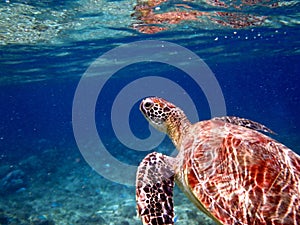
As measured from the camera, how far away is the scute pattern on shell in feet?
8.21

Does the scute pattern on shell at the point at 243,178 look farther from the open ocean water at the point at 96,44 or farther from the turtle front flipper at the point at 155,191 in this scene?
the open ocean water at the point at 96,44

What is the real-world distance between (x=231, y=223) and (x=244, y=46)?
22.7 m

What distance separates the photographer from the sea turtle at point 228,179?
A: 100.0 inches

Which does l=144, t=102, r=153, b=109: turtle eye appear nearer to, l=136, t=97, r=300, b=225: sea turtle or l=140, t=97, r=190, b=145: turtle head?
l=140, t=97, r=190, b=145: turtle head

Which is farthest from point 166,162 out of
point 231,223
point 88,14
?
point 88,14

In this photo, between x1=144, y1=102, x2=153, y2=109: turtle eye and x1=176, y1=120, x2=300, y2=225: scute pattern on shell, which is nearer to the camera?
x1=176, y1=120, x2=300, y2=225: scute pattern on shell

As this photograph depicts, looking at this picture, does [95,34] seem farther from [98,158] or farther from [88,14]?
[98,158]

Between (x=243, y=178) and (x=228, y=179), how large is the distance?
0.56 ft

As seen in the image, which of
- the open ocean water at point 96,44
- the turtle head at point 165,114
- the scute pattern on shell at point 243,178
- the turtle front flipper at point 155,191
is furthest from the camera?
the open ocean water at point 96,44

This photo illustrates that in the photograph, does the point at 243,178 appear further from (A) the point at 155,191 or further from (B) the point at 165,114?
(B) the point at 165,114

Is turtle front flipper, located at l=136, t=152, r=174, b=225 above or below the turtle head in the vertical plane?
below

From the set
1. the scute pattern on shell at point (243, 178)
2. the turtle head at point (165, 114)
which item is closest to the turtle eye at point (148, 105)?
the turtle head at point (165, 114)

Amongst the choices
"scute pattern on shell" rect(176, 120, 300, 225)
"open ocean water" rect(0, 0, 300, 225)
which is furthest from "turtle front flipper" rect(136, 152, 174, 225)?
"open ocean water" rect(0, 0, 300, 225)

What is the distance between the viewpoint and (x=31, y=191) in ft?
38.4
